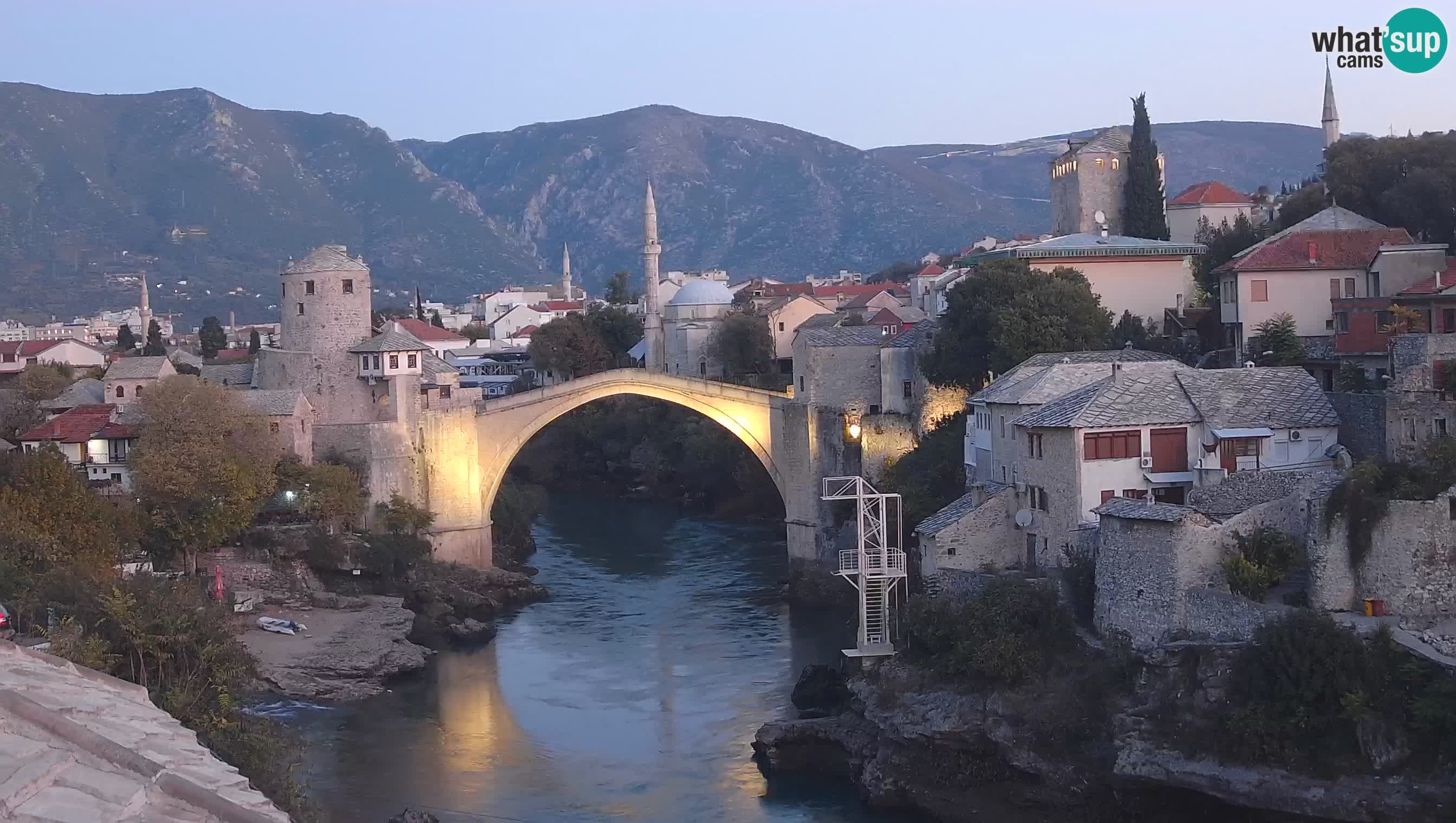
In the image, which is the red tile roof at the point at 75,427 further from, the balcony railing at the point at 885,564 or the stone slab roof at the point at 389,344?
the balcony railing at the point at 885,564

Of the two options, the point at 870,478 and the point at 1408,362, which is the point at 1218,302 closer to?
the point at 870,478

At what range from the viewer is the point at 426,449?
138 feet

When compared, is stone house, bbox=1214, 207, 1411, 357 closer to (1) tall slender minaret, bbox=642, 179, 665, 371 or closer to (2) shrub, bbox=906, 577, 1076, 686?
(2) shrub, bbox=906, 577, 1076, 686

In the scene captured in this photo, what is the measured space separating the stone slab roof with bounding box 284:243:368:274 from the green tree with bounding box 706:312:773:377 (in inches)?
726

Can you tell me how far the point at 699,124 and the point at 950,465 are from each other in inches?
6511

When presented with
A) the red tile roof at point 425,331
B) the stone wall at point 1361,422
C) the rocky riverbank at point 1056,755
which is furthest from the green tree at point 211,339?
the stone wall at point 1361,422

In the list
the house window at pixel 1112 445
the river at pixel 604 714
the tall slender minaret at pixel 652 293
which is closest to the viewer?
the river at pixel 604 714

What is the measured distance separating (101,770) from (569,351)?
190ft

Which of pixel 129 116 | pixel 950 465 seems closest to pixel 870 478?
pixel 950 465

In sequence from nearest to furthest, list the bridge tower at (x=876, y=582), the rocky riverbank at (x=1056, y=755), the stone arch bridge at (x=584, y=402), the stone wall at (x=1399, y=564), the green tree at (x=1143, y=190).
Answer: the rocky riverbank at (x=1056, y=755), the stone wall at (x=1399, y=564), the bridge tower at (x=876, y=582), the stone arch bridge at (x=584, y=402), the green tree at (x=1143, y=190)

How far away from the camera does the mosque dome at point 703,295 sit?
63.0 metres

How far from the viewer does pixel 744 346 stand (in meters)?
59.4

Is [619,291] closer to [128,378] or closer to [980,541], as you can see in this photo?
[128,378]

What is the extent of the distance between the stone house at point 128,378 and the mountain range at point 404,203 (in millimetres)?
77465
